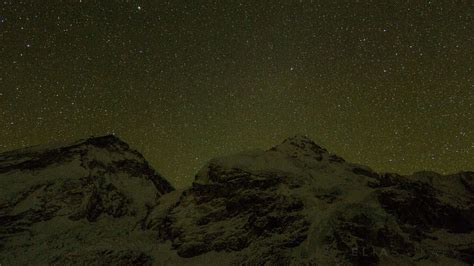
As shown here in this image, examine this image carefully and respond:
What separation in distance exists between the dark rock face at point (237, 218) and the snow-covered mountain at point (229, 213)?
18 centimetres

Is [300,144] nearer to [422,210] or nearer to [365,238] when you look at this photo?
[422,210]

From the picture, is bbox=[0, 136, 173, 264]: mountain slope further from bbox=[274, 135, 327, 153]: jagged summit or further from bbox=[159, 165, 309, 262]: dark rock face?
bbox=[274, 135, 327, 153]: jagged summit

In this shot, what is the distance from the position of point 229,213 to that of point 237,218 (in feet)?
7.41

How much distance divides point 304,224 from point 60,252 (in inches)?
1402

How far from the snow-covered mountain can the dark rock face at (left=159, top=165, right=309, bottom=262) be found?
184 millimetres

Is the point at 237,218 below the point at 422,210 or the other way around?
the other way around

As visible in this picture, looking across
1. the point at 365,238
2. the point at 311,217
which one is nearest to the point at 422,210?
the point at 365,238

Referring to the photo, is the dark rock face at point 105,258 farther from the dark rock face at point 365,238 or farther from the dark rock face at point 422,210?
the dark rock face at point 422,210

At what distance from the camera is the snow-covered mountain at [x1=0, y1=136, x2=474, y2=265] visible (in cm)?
6556

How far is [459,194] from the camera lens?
105000 mm

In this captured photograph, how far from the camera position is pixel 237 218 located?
7569cm

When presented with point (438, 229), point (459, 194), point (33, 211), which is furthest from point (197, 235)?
point (459, 194)

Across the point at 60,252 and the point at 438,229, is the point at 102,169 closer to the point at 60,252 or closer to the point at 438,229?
the point at 60,252

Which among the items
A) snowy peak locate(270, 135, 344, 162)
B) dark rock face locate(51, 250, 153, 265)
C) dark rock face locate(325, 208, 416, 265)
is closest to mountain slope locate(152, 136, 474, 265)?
dark rock face locate(325, 208, 416, 265)
